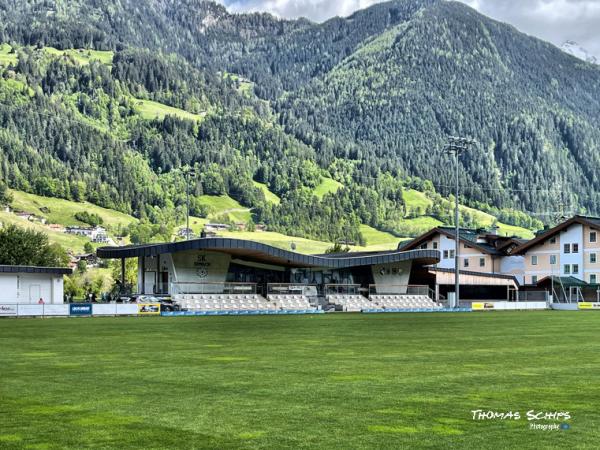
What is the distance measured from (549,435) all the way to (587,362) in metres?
12.5

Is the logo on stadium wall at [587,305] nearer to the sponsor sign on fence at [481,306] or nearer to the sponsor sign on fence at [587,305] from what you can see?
the sponsor sign on fence at [587,305]

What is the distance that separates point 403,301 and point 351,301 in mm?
8002

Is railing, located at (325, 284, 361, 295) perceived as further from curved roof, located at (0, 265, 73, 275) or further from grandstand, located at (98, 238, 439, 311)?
curved roof, located at (0, 265, 73, 275)

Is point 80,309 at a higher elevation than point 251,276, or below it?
below

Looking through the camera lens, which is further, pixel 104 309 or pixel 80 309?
pixel 104 309

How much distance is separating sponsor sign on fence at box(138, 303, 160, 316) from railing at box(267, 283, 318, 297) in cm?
1725

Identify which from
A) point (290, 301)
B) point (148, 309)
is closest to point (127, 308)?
point (148, 309)

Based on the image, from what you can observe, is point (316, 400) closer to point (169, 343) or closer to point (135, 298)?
point (169, 343)

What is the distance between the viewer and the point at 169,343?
34.2 m

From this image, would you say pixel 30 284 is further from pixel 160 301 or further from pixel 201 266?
pixel 201 266

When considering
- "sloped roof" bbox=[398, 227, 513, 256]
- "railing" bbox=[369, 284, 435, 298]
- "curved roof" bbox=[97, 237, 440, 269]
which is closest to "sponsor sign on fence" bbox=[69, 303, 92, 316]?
"curved roof" bbox=[97, 237, 440, 269]

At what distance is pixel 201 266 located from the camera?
8912 cm

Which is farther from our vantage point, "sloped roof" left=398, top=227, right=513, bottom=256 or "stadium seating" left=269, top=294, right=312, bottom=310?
"sloped roof" left=398, top=227, right=513, bottom=256

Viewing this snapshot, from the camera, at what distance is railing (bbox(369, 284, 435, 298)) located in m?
104
